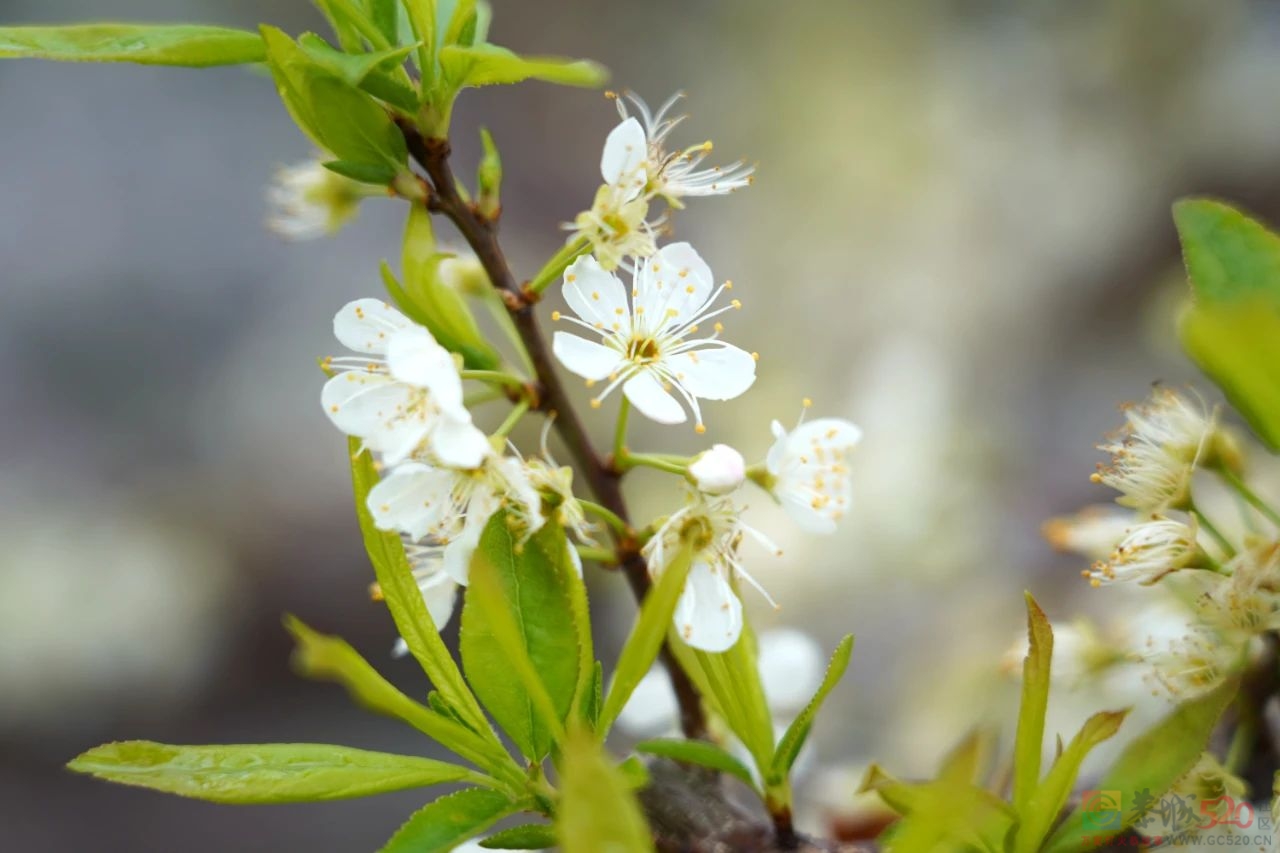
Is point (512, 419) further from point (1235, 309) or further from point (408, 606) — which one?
point (1235, 309)

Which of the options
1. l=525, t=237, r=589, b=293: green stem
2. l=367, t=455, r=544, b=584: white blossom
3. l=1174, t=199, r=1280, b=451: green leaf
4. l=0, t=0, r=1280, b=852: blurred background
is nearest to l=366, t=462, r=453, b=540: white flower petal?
l=367, t=455, r=544, b=584: white blossom

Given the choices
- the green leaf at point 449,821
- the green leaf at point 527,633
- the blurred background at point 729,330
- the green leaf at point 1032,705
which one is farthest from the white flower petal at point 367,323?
the blurred background at point 729,330

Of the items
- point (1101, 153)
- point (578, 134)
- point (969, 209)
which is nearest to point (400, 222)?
point (578, 134)

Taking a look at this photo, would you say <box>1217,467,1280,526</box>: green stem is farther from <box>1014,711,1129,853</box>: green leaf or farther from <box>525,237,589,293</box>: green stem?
<box>525,237,589,293</box>: green stem

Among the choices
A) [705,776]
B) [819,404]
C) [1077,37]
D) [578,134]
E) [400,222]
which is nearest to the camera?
[705,776]

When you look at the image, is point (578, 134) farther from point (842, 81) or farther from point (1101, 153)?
point (1101, 153)

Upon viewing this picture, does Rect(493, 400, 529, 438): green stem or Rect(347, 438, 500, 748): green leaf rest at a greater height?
Rect(493, 400, 529, 438): green stem

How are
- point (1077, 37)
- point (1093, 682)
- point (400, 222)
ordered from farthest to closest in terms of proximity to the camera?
point (400, 222), point (1077, 37), point (1093, 682)
